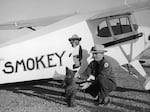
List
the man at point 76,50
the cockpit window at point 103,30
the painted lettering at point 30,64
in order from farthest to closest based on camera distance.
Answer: the cockpit window at point 103,30
the man at point 76,50
the painted lettering at point 30,64

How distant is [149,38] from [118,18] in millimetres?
973

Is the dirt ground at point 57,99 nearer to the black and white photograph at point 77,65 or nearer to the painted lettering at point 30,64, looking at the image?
the black and white photograph at point 77,65

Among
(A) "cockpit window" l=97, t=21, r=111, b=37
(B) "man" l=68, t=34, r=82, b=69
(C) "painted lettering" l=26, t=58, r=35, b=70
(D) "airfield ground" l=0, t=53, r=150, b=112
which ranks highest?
(A) "cockpit window" l=97, t=21, r=111, b=37

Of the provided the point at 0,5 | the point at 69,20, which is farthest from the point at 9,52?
the point at 0,5

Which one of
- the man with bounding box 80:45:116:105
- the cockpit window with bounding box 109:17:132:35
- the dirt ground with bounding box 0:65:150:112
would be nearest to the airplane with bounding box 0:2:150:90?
the cockpit window with bounding box 109:17:132:35

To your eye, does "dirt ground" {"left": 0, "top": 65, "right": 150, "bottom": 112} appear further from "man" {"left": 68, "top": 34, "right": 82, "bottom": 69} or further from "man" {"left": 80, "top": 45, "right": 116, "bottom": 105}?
"man" {"left": 68, "top": 34, "right": 82, "bottom": 69}

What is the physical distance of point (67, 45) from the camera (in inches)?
255

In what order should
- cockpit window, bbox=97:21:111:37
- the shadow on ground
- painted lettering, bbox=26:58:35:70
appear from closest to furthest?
the shadow on ground, painted lettering, bbox=26:58:35:70, cockpit window, bbox=97:21:111:37

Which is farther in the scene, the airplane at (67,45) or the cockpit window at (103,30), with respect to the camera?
the cockpit window at (103,30)

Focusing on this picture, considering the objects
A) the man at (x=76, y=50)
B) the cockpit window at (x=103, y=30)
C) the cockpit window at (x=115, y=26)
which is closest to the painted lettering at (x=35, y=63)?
the man at (x=76, y=50)

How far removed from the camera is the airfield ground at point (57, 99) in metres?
5.68

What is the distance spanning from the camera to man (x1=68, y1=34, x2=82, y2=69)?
6422 millimetres

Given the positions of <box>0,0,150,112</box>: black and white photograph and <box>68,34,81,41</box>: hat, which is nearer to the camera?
<box>0,0,150,112</box>: black and white photograph

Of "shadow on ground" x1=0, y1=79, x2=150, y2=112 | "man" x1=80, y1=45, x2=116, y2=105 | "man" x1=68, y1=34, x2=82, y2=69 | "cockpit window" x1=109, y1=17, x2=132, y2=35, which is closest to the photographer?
"shadow on ground" x1=0, y1=79, x2=150, y2=112
